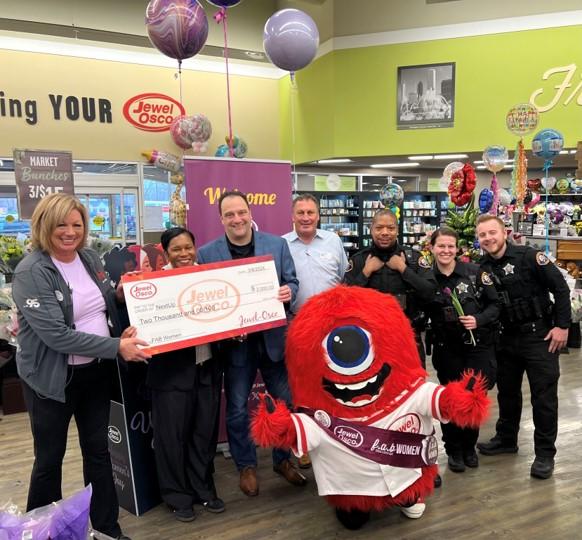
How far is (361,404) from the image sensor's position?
221cm

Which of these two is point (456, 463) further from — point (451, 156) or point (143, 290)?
point (451, 156)

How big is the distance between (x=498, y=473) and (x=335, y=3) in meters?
7.58

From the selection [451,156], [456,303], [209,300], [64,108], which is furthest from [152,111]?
[456,303]

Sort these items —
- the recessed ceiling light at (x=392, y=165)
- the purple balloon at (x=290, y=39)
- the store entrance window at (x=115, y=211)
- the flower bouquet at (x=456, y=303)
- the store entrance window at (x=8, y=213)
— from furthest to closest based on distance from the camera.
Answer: the recessed ceiling light at (x=392, y=165) → the store entrance window at (x=115, y=211) → the store entrance window at (x=8, y=213) → the purple balloon at (x=290, y=39) → the flower bouquet at (x=456, y=303)

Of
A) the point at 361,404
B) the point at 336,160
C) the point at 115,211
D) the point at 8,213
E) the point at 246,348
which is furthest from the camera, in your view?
the point at 336,160

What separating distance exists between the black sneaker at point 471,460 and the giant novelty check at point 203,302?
1.46m

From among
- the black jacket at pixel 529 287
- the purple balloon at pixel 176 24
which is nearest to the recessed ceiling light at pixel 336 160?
the purple balloon at pixel 176 24

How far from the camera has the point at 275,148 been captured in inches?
380

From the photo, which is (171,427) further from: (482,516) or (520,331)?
(520,331)

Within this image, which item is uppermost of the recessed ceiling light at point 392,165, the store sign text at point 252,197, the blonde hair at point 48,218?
the recessed ceiling light at point 392,165

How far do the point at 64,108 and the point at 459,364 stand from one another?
24.6 ft

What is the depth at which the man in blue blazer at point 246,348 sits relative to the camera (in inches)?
102

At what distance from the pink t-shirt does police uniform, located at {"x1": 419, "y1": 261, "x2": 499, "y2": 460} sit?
1.65 m

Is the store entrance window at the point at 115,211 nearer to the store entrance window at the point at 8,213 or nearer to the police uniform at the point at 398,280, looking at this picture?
the store entrance window at the point at 8,213
